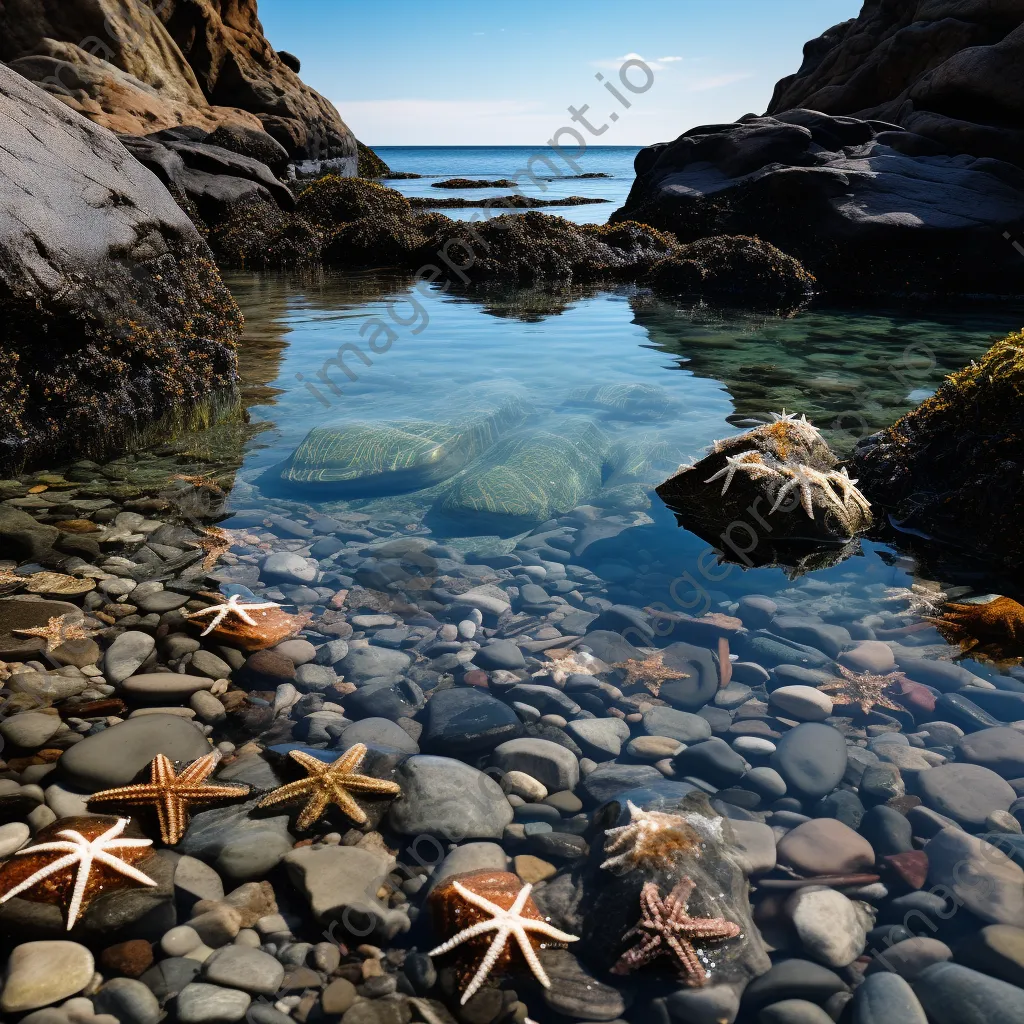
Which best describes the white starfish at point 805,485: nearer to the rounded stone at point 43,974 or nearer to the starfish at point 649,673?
the starfish at point 649,673

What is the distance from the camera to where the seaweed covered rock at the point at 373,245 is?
21766 millimetres

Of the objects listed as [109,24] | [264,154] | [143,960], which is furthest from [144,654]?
[109,24]

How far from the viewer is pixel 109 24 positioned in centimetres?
3681

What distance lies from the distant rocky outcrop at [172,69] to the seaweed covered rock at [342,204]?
20.9 ft

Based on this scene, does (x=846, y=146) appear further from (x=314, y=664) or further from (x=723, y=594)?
(x=314, y=664)

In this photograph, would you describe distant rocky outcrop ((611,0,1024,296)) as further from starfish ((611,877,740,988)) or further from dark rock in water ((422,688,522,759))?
starfish ((611,877,740,988))

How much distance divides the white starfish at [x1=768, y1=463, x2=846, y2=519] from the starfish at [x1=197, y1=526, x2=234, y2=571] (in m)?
3.88

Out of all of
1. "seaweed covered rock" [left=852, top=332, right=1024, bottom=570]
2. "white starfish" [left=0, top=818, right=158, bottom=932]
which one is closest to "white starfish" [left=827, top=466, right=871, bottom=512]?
"seaweed covered rock" [left=852, top=332, right=1024, bottom=570]

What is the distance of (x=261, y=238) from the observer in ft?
67.6

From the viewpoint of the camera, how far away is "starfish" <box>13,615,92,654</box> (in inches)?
159

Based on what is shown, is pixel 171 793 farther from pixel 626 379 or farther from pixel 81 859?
pixel 626 379

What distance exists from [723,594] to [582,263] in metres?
16.8

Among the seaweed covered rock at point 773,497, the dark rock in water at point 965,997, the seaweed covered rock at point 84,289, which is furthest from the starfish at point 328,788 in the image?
the seaweed covered rock at point 84,289

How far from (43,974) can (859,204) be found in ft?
67.3
